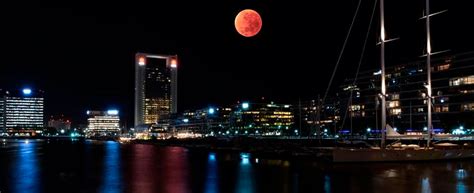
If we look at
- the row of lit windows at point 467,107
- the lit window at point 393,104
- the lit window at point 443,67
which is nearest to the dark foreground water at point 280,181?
the row of lit windows at point 467,107

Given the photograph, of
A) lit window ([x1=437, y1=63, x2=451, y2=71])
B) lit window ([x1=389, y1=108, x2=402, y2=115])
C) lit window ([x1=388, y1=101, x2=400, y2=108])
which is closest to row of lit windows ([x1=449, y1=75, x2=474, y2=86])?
lit window ([x1=437, y1=63, x2=451, y2=71])

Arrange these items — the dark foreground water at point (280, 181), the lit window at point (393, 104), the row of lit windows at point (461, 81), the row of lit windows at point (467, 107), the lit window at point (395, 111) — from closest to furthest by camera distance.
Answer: the dark foreground water at point (280, 181)
the row of lit windows at point (467, 107)
the row of lit windows at point (461, 81)
the lit window at point (395, 111)
the lit window at point (393, 104)

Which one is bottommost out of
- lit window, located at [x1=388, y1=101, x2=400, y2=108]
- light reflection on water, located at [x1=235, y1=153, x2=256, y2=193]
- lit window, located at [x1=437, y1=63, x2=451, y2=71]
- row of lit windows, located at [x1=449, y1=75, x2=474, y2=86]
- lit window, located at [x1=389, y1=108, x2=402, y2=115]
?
light reflection on water, located at [x1=235, y1=153, x2=256, y2=193]

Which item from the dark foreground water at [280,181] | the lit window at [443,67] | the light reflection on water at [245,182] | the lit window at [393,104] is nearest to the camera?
the dark foreground water at [280,181]

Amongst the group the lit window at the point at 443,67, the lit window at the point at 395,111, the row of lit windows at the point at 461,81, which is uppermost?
the lit window at the point at 443,67

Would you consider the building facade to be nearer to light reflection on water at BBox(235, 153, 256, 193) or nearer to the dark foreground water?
the dark foreground water

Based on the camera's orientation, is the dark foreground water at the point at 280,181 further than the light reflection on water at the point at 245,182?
No

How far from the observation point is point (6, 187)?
103 feet

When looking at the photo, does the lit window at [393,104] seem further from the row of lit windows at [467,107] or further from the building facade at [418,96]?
the row of lit windows at [467,107]

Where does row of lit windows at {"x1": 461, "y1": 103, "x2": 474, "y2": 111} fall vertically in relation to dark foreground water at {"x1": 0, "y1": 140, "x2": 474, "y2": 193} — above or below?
above

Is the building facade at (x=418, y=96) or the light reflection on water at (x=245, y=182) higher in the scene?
the building facade at (x=418, y=96)

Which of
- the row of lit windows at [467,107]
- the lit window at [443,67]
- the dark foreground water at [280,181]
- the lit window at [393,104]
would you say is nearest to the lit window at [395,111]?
the lit window at [393,104]

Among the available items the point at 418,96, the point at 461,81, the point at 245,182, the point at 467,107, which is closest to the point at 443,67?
the point at 461,81

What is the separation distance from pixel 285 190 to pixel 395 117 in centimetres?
13323
